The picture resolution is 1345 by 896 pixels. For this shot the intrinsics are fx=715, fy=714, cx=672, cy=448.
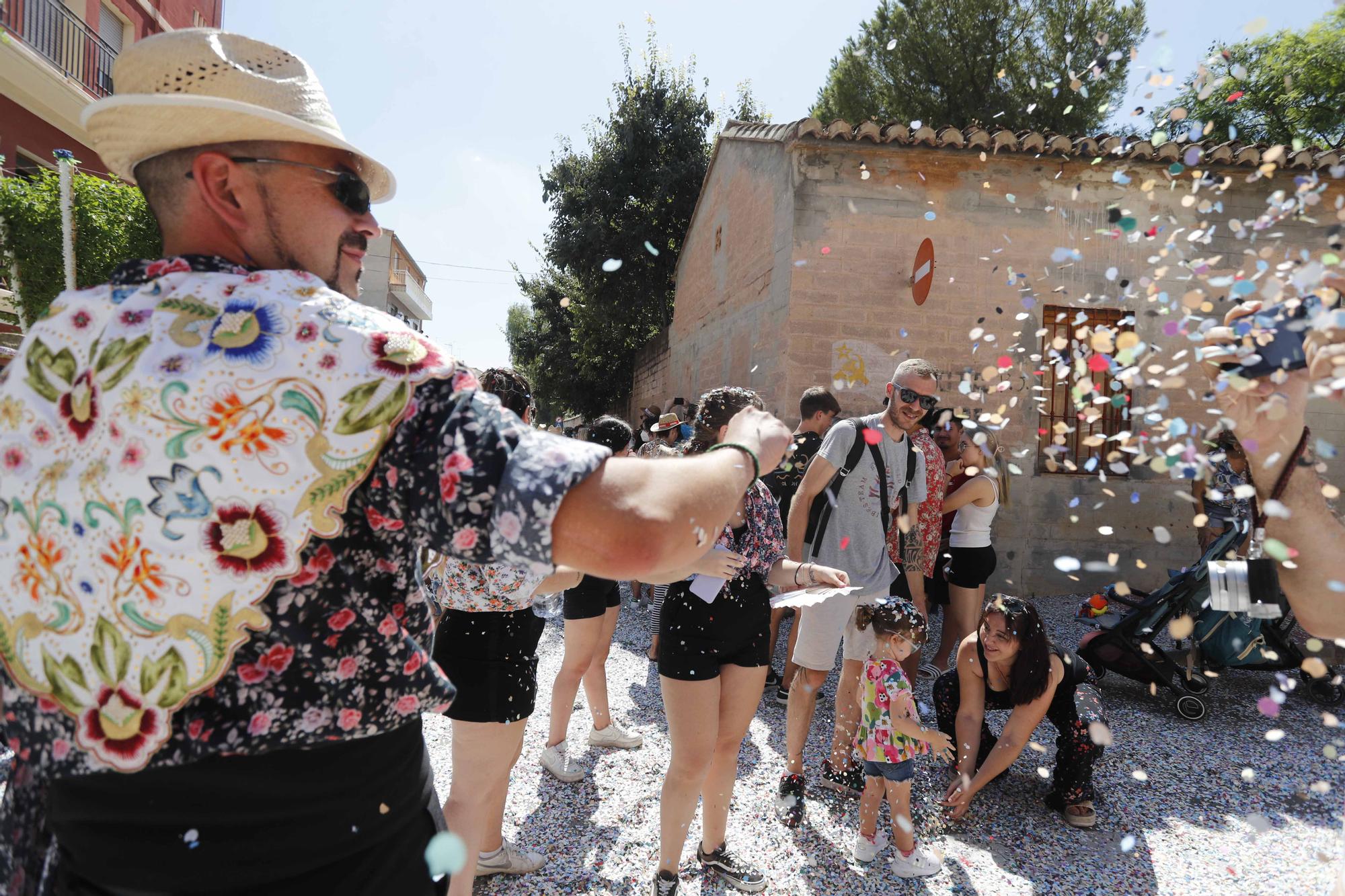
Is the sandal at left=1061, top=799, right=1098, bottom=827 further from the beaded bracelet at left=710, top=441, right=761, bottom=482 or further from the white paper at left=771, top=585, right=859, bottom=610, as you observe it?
the beaded bracelet at left=710, top=441, right=761, bottom=482

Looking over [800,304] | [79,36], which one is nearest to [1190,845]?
[800,304]

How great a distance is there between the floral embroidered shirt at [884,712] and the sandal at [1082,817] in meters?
0.92

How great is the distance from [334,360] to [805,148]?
756 cm

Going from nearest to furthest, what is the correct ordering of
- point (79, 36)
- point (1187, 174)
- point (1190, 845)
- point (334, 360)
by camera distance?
point (334, 360) → point (1190, 845) → point (1187, 174) → point (79, 36)

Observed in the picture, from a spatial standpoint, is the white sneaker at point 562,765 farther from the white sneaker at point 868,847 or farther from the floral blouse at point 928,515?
the floral blouse at point 928,515

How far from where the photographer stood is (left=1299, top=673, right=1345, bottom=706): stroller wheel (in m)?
5.16

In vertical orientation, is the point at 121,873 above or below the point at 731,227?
below

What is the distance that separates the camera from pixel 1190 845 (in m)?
3.34

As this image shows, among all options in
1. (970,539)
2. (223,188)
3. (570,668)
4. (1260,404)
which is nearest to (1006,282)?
(970,539)

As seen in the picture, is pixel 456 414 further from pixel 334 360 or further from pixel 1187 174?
pixel 1187 174

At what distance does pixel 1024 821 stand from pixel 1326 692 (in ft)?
11.2

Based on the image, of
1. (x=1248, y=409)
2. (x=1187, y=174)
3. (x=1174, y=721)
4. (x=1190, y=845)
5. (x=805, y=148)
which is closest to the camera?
(x=1248, y=409)

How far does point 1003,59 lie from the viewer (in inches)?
664

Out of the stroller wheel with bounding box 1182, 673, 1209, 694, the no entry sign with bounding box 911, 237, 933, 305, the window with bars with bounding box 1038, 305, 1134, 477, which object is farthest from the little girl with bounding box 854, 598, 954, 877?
the window with bars with bounding box 1038, 305, 1134, 477
